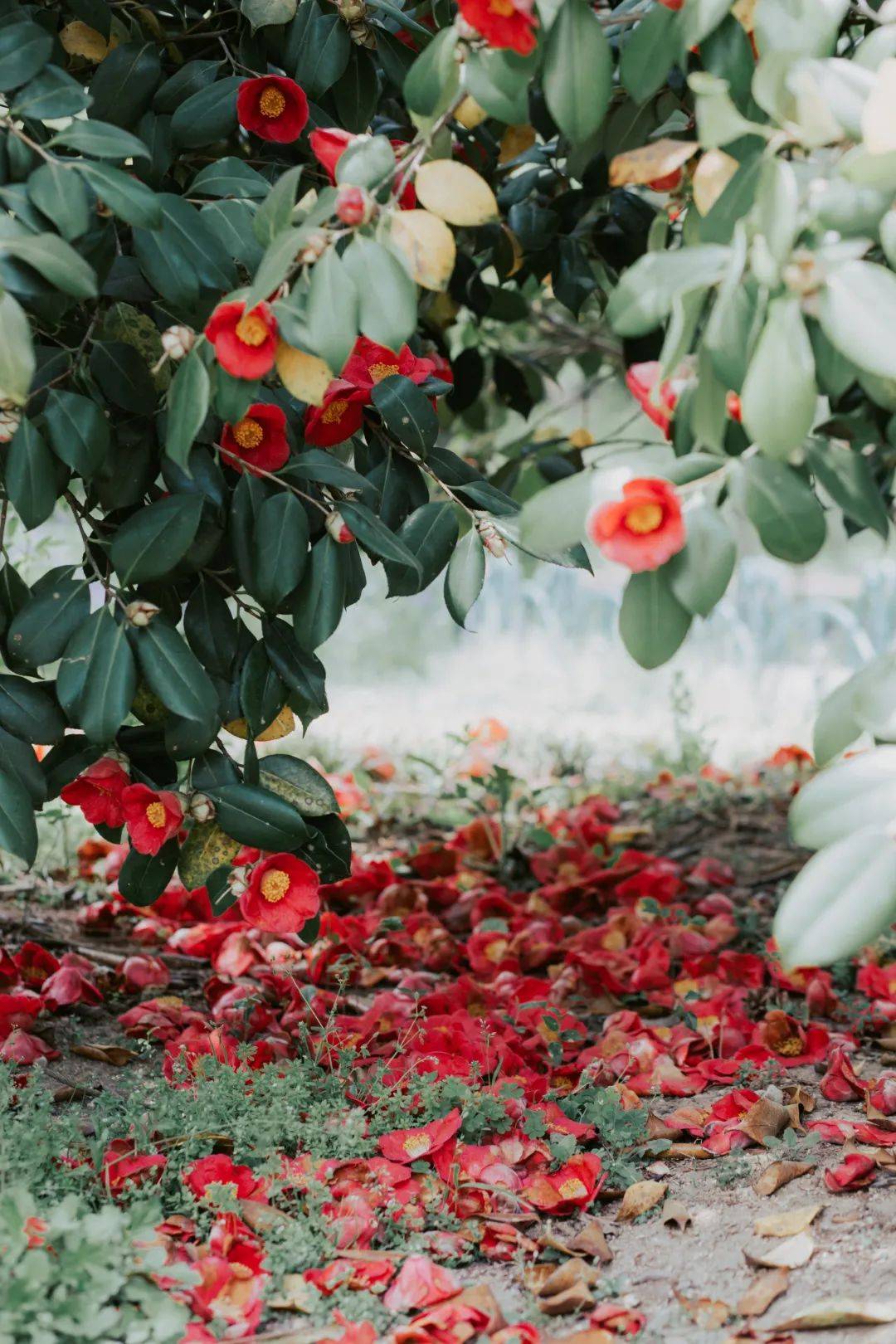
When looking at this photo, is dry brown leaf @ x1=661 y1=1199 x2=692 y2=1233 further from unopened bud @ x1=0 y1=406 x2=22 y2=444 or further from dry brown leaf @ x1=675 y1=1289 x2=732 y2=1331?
unopened bud @ x1=0 y1=406 x2=22 y2=444

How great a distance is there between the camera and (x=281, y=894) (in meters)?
1.17

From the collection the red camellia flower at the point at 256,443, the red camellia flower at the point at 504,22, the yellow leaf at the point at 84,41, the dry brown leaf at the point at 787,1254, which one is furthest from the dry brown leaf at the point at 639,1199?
the yellow leaf at the point at 84,41

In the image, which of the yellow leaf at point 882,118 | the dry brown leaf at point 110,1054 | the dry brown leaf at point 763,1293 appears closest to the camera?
the yellow leaf at point 882,118

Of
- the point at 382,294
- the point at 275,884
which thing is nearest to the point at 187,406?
→ the point at 382,294

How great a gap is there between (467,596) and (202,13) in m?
0.78

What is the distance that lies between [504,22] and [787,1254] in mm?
1017

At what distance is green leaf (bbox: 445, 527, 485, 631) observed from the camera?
3.55ft

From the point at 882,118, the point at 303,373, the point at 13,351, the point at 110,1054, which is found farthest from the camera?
the point at 110,1054

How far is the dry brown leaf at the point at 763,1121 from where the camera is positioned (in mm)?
1304

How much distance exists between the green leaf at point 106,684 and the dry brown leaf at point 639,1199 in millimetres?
685

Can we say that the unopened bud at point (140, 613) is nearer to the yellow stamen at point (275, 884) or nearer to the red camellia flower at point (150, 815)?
the red camellia flower at point (150, 815)

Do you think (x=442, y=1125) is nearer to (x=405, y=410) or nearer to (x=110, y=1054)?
(x=110, y=1054)

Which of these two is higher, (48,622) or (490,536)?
(490,536)

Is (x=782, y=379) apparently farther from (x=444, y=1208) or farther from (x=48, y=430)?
(x=444, y=1208)
